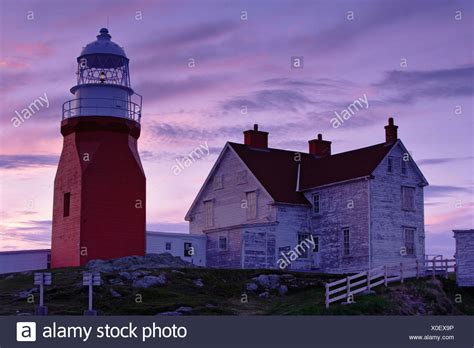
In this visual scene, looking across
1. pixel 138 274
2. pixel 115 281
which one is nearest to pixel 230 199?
pixel 138 274

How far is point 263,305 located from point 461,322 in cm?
847

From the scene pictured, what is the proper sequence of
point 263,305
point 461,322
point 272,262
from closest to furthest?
point 461,322 < point 263,305 < point 272,262

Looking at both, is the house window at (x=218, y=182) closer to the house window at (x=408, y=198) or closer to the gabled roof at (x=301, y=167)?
the gabled roof at (x=301, y=167)

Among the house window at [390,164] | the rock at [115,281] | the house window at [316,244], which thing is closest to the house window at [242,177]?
the house window at [316,244]

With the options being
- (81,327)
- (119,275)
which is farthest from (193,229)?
(81,327)

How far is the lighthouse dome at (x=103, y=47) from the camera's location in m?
45.7

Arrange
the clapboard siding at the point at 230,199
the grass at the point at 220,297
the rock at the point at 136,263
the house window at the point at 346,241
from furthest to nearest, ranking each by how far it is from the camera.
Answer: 1. the clapboard siding at the point at 230,199
2. the house window at the point at 346,241
3. the rock at the point at 136,263
4. the grass at the point at 220,297

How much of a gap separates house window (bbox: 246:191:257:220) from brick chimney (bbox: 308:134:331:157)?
267 inches

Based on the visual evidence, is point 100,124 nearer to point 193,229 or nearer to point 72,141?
point 72,141

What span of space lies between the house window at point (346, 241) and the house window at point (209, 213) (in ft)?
29.2

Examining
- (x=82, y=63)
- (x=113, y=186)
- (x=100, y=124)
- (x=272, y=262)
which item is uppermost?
(x=82, y=63)

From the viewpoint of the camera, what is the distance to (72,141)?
45875 millimetres

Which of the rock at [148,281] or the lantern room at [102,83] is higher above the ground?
the lantern room at [102,83]

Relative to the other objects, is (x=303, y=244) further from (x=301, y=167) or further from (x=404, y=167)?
(x=404, y=167)
